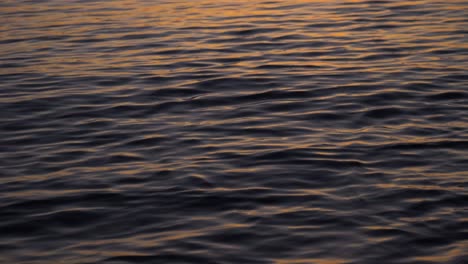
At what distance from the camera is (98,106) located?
30.4 ft

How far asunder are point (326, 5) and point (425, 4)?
1738mm

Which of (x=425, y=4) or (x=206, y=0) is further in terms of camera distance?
(x=206, y=0)

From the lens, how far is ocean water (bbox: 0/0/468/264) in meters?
5.75

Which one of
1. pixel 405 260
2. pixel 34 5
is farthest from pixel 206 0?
pixel 405 260

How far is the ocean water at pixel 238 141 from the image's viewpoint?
Answer: 18.9 feet

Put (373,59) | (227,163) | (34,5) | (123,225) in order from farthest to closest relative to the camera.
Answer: (34,5)
(373,59)
(227,163)
(123,225)

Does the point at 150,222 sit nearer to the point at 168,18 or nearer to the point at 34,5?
the point at 168,18

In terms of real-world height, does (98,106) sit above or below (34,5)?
below

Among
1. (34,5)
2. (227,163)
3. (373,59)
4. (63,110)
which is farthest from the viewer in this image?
(34,5)

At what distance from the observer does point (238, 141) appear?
790 cm

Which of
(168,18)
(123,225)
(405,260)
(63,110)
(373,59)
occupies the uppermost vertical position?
(168,18)

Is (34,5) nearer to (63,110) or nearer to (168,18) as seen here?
(168,18)

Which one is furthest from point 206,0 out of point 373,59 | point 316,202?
point 316,202

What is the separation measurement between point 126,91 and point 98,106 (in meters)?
0.58
